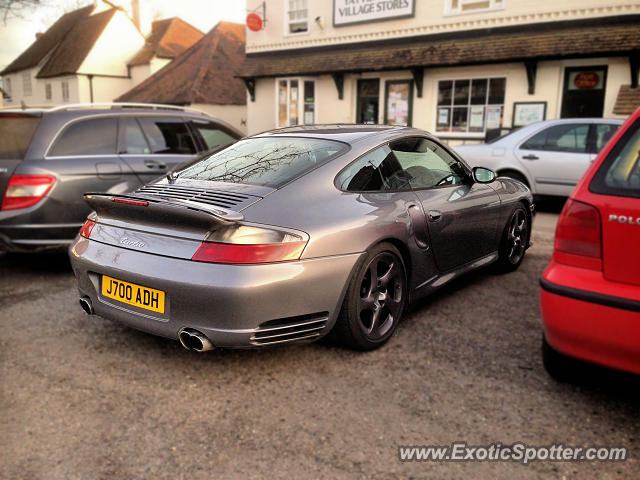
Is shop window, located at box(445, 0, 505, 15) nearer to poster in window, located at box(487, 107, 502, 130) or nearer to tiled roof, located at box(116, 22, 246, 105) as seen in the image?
poster in window, located at box(487, 107, 502, 130)

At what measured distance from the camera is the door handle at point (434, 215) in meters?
3.92

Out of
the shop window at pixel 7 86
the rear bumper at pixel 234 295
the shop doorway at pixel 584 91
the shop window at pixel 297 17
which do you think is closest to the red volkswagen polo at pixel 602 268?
the rear bumper at pixel 234 295

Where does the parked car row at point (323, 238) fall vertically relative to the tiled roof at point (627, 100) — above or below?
below

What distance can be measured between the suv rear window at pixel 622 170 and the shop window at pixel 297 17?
16.3m

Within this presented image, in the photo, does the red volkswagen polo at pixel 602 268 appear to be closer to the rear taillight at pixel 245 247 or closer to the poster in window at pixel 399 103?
the rear taillight at pixel 245 247

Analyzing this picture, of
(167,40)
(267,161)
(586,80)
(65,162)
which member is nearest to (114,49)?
(167,40)

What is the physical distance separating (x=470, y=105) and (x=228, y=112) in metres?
14.3

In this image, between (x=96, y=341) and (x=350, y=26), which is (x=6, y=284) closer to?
(x=96, y=341)

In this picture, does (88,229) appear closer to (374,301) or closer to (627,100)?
(374,301)

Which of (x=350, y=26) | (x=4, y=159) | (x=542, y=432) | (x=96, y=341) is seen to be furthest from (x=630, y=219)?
(x=350, y=26)

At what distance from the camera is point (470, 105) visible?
14.6 m

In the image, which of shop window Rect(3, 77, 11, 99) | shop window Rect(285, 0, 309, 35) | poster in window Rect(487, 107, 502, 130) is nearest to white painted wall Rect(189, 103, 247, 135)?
shop window Rect(285, 0, 309, 35)

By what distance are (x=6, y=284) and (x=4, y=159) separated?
1.11 m

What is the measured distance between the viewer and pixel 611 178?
2.64 meters
